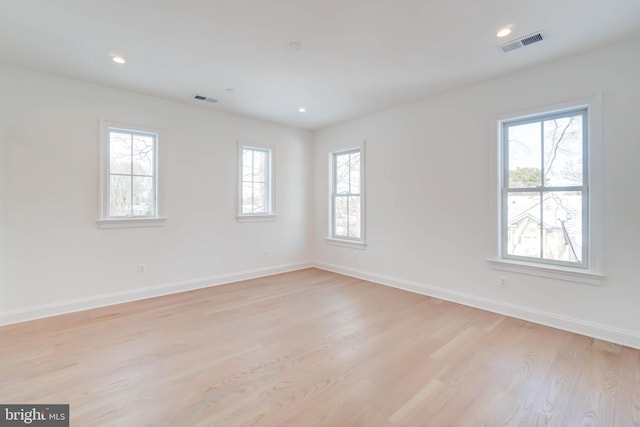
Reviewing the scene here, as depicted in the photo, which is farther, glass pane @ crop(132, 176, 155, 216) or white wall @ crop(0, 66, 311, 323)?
glass pane @ crop(132, 176, 155, 216)

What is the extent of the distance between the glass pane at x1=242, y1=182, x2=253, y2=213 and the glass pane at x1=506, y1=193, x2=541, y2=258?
3.85m

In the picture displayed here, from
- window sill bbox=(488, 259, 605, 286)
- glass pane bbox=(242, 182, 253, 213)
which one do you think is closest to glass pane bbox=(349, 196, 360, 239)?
glass pane bbox=(242, 182, 253, 213)

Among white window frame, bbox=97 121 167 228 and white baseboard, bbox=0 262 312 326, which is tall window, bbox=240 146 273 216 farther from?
white window frame, bbox=97 121 167 228

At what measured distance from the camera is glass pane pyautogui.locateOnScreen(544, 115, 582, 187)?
3.02 m

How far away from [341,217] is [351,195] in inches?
19.4

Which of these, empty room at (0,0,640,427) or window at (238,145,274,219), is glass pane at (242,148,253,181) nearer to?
window at (238,145,274,219)

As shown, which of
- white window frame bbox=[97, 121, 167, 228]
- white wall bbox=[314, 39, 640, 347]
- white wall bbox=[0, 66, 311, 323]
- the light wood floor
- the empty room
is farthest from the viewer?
white window frame bbox=[97, 121, 167, 228]

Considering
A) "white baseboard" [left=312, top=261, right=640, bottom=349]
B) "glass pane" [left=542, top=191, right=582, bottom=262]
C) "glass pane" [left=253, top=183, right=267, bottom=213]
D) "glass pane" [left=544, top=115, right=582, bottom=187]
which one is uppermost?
Answer: "glass pane" [left=544, top=115, right=582, bottom=187]

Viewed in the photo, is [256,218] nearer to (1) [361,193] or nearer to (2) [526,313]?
(1) [361,193]

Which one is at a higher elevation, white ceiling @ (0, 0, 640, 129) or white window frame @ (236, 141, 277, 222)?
white ceiling @ (0, 0, 640, 129)

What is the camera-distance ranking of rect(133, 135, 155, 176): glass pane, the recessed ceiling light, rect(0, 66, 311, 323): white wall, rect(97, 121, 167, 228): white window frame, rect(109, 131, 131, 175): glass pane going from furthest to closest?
rect(133, 135, 155, 176): glass pane < rect(109, 131, 131, 175): glass pane < rect(97, 121, 167, 228): white window frame < rect(0, 66, 311, 323): white wall < the recessed ceiling light

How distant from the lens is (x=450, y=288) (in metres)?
3.92

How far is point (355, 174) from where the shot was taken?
5.30 meters

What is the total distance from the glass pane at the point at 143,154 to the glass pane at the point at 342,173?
10.1 feet
